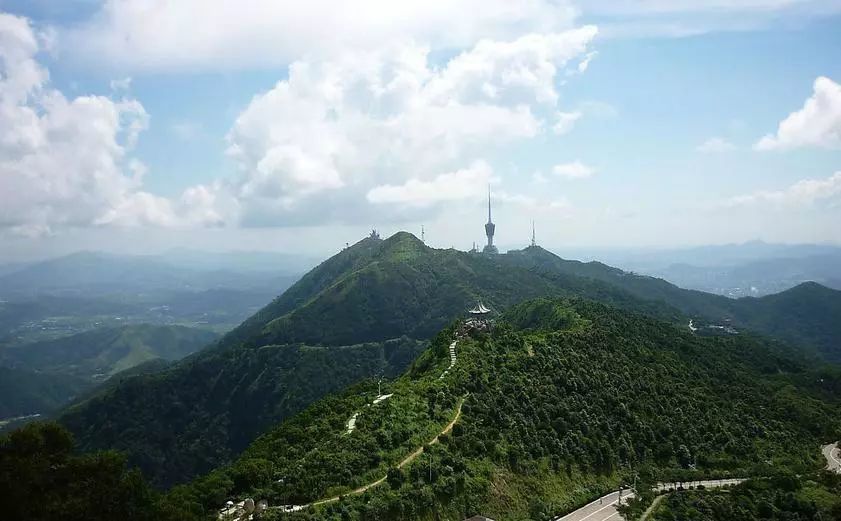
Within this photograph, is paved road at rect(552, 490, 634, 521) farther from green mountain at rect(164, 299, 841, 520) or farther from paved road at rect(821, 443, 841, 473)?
paved road at rect(821, 443, 841, 473)

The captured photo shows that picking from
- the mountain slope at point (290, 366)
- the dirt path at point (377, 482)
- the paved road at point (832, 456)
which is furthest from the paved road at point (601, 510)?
the mountain slope at point (290, 366)

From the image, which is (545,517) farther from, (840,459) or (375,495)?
(840,459)

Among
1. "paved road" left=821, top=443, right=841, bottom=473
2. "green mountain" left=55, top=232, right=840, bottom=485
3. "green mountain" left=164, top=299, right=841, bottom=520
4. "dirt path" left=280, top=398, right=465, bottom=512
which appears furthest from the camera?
"green mountain" left=55, top=232, right=840, bottom=485

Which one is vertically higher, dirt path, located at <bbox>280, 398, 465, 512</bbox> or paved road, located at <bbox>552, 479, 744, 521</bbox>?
dirt path, located at <bbox>280, 398, 465, 512</bbox>

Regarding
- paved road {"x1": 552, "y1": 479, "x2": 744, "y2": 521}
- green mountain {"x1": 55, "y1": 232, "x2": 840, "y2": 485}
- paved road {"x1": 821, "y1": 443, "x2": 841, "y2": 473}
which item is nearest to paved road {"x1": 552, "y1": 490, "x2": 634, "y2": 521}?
paved road {"x1": 552, "y1": 479, "x2": 744, "y2": 521}

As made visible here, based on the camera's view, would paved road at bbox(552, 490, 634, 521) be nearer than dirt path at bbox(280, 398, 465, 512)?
No

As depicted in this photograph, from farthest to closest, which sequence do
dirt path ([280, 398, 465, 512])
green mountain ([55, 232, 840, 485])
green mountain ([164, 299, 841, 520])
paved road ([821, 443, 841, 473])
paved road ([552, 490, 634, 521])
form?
A: green mountain ([55, 232, 840, 485]) → paved road ([821, 443, 841, 473]) → paved road ([552, 490, 634, 521]) → green mountain ([164, 299, 841, 520]) → dirt path ([280, 398, 465, 512])

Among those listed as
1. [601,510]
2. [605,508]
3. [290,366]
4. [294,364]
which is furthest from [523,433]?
[290,366]

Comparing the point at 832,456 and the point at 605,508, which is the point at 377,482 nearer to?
the point at 605,508
